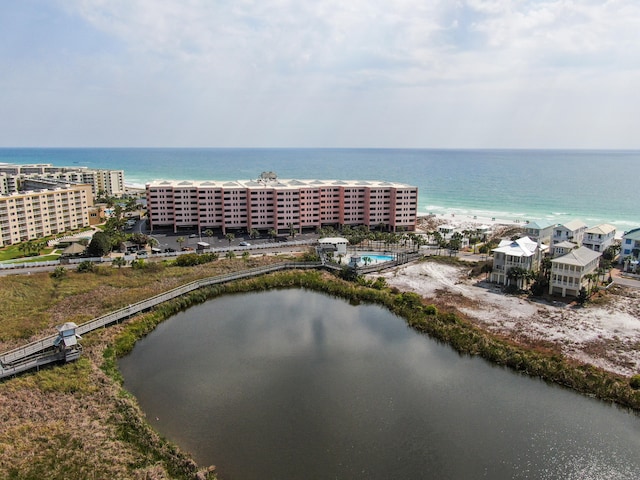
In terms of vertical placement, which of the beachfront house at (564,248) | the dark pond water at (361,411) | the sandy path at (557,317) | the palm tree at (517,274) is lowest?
the dark pond water at (361,411)

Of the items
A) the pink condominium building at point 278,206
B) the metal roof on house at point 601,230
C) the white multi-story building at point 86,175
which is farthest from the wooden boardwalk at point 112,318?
the white multi-story building at point 86,175

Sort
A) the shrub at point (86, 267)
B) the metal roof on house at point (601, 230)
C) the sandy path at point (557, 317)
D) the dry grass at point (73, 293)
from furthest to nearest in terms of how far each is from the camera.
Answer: the metal roof on house at point (601, 230) → the shrub at point (86, 267) → the dry grass at point (73, 293) → the sandy path at point (557, 317)

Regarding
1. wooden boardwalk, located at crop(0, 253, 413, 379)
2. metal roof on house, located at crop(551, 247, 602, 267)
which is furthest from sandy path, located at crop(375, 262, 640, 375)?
wooden boardwalk, located at crop(0, 253, 413, 379)

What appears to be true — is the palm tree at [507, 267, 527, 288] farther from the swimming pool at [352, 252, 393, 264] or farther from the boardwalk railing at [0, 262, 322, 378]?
the boardwalk railing at [0, 262, 322, 378]

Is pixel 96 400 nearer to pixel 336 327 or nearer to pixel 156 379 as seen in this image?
pixel 156 379

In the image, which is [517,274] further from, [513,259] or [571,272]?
[571,272]

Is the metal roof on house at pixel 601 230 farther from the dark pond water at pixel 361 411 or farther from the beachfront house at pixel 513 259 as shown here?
the dark pond water at pixel 361 411

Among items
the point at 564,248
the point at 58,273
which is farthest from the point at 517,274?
the point at 58,273
